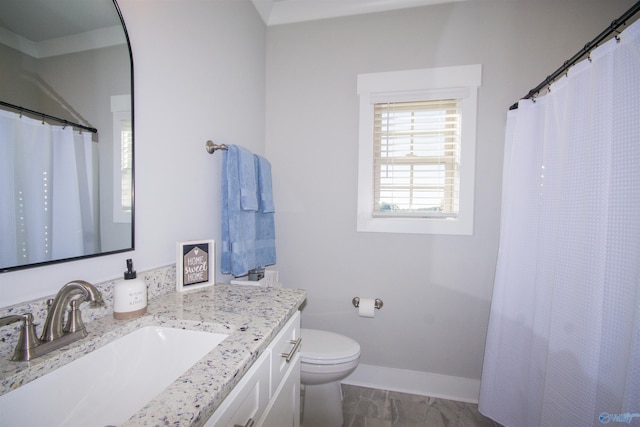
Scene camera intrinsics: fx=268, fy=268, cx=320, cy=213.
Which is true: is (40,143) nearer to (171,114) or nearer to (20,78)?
(20,78)

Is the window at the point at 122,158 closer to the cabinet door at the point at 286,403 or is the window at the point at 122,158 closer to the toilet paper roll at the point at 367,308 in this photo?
the cabinet door at the point at 286,403

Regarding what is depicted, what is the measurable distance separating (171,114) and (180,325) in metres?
0.86

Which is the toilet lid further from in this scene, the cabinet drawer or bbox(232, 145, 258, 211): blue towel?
bbox(232, 145, 258, 211): blue towel

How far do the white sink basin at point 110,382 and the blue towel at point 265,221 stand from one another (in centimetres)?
90

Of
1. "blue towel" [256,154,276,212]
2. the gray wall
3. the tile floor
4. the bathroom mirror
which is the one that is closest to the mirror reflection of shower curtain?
the bathroom mirror

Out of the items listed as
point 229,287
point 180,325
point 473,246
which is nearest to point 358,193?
point 473,246

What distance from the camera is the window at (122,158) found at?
0.91 metres

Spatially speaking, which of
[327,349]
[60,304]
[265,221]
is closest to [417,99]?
[265,221]

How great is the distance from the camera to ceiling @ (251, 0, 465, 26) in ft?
5.79

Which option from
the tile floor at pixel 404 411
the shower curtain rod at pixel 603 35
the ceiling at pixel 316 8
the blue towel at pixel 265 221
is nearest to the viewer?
the shower curtain rod at pixel 603 35

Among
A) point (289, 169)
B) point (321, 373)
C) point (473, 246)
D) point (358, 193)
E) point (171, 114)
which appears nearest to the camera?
point (171, 114)

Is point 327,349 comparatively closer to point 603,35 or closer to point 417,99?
point 417,99

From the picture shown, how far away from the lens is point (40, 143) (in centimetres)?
70

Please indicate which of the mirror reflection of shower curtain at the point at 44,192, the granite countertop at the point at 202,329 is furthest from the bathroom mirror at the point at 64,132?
the granite countertop at the point at 202,329
